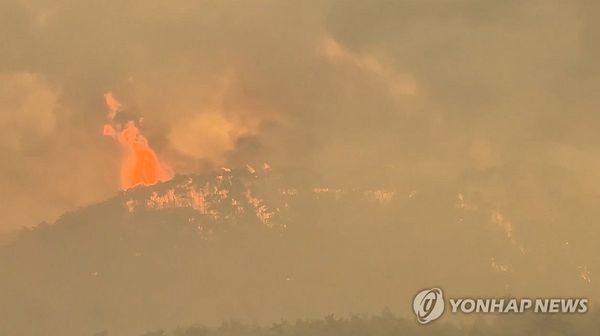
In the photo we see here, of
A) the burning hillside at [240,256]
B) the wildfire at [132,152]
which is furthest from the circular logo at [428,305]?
Result: the wildfire at [132,152]

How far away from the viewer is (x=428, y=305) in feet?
14.3

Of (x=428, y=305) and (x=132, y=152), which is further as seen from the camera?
(x=132, y=152)

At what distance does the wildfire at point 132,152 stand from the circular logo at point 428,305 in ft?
6.26

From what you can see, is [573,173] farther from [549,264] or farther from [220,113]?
[220,113]

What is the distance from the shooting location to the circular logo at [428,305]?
4.35 meters

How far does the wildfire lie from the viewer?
14.7ft

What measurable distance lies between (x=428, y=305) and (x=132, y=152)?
7.52 ft

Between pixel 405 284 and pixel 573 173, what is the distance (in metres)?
1.39

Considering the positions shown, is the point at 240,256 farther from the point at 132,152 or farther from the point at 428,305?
the point at 428,305

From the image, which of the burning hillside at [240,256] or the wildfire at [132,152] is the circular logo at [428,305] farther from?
the wildfire at [132,152]

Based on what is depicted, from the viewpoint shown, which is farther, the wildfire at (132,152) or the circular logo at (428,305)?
the wildfire at (132,152)

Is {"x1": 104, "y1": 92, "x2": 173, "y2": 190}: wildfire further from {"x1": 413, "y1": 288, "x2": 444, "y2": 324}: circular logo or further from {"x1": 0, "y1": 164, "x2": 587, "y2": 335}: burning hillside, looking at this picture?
{"x1": 413, "y1": 288, "x2": 444, "y2": 324}: circular logo

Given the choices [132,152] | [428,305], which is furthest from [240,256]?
[428,305]

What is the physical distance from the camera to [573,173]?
4.43 metres
